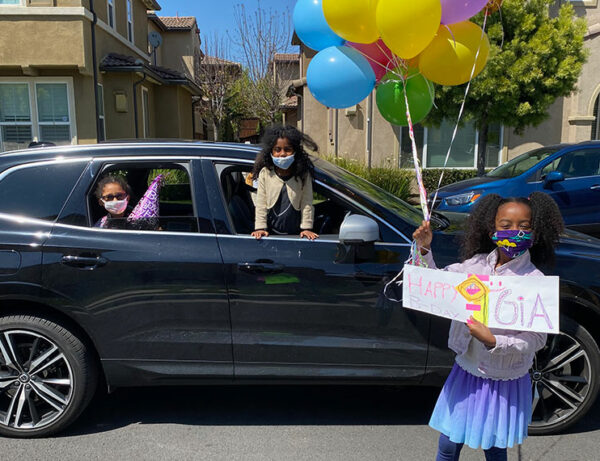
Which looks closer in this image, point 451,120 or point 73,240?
point 73,240

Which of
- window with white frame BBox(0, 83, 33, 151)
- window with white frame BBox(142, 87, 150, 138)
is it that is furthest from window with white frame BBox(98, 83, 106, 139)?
window with white frame BBox(142, 87, 150, 138)

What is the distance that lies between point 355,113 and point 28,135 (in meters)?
8.89

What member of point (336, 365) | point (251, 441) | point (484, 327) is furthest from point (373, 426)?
point (484, 327)

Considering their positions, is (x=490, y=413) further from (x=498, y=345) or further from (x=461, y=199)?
(x=461, y=199)

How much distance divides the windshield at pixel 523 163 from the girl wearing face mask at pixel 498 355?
6251 millimetres

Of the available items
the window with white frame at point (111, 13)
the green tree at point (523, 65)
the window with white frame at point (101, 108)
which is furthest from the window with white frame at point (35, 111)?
the green tree at point (523, 65)

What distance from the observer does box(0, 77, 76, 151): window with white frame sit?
509 inches

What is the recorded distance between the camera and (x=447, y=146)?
14.4 meters

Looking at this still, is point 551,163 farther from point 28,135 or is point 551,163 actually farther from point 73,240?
point 28,135

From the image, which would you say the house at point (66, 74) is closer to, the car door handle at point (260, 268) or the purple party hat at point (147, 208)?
the purple party hat at point (147, 208)

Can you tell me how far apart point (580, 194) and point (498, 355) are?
6.22m

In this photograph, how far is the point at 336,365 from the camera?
3.06 metres

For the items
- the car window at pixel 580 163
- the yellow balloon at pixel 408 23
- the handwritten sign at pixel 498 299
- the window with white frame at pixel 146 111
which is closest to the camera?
the handwritten sign at pixel 498 299

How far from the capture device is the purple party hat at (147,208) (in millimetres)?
3242
